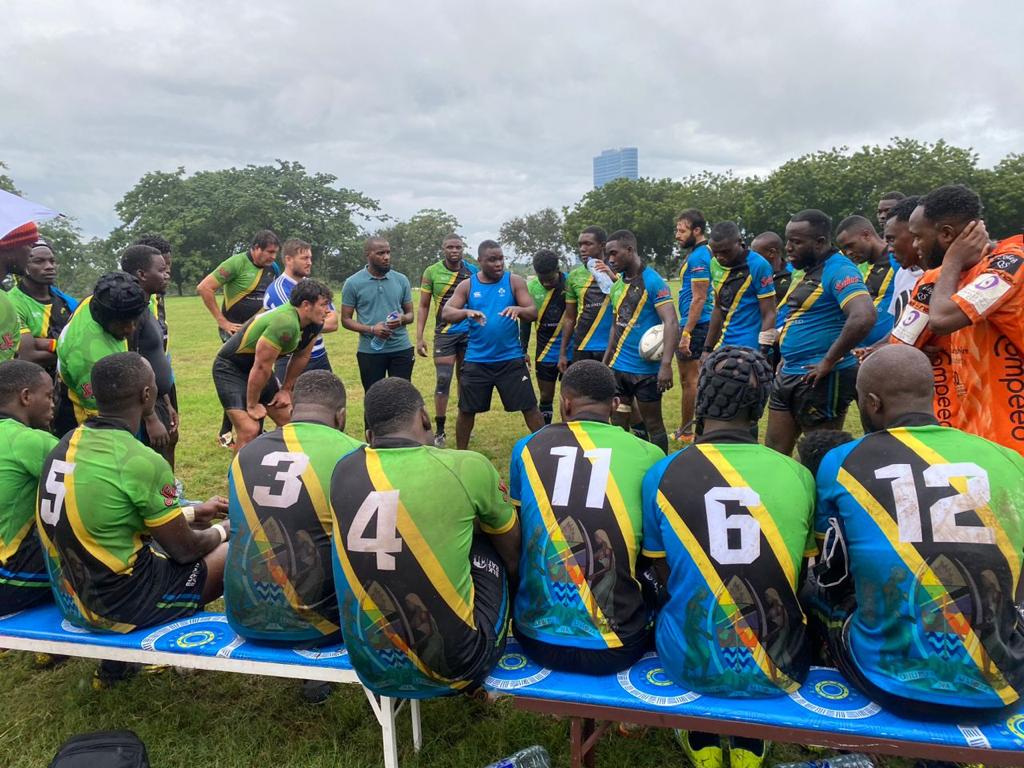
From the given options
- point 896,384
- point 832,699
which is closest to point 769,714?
point 832,699

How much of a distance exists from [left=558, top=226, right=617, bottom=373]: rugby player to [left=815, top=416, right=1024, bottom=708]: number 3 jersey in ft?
15.8

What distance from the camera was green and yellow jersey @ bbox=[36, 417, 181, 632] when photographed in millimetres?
2861

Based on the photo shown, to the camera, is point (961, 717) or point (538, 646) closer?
point (961, 717)

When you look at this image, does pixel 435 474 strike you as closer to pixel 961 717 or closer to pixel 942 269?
pixel 961 717

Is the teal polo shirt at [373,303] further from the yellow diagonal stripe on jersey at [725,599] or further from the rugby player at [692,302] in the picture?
the yellow diagonal stripe on jersey at [725,599]

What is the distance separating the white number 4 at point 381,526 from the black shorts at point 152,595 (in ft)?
4.33

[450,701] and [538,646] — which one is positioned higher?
[538,646]

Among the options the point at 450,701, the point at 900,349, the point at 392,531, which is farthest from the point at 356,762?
the point at 900,349

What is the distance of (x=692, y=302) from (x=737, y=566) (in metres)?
5.33

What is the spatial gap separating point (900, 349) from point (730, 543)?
37.9 inches

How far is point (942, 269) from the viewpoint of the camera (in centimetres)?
348

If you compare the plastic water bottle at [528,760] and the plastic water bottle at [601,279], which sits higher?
the plastic water bottle at [601,279]

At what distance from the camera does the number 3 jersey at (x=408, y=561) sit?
241cm

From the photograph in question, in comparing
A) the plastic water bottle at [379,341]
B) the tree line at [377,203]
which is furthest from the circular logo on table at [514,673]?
the tree line at [377,203]
